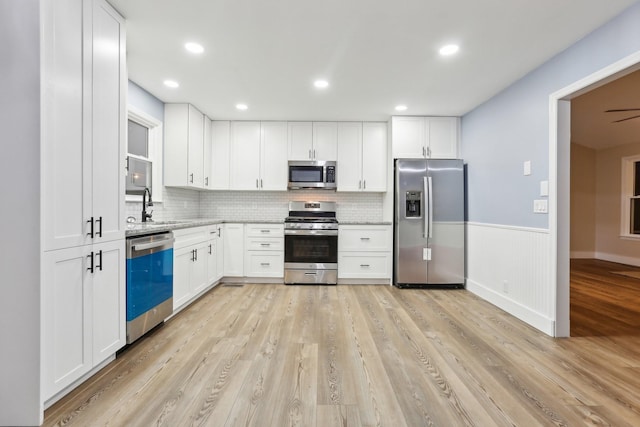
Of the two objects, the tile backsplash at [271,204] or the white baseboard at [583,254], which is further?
the white baseboard at [583,254]

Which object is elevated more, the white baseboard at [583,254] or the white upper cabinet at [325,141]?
the white upper cabinet at [325,141]

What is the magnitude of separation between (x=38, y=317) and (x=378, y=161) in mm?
4352

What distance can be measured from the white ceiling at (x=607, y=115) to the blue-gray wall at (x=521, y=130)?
55.8 inches

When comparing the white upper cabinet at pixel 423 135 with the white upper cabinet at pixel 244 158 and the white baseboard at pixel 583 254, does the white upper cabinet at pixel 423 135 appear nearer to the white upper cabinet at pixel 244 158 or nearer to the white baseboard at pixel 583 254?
the white upper cabinet at pixel 244 158

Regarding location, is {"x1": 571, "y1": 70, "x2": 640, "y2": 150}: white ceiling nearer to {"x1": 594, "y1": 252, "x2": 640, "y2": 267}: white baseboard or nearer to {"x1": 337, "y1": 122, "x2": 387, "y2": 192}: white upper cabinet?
{"x1": 594, "y1": 252, "x2": 640, "y2": 267}: white baseboard

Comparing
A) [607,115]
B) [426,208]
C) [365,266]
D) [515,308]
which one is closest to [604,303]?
[515,308]

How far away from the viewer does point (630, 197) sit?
6027mm

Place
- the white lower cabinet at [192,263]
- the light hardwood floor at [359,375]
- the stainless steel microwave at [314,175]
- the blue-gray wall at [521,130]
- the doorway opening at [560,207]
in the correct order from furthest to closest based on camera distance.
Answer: the stainless steel microwave at [314,175] → the white lower cabinet at [192,263] → the doorway opening at [560,207] → the blue-gray wall at [521,130] → the light hardwood floor at [359,375]

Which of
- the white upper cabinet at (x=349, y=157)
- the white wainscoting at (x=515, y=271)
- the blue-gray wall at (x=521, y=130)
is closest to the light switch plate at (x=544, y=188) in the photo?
the blue-gray wall at (x=521, y=130)

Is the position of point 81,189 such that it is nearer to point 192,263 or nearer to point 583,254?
point 192,263

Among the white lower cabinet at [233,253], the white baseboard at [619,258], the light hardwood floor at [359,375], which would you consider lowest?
the light hardwood floor at [359,375]

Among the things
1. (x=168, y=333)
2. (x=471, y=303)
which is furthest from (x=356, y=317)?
(x=168, y=333)

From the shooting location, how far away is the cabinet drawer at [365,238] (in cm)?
442

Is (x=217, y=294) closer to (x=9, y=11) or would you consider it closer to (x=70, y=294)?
(x=70, y=294)
